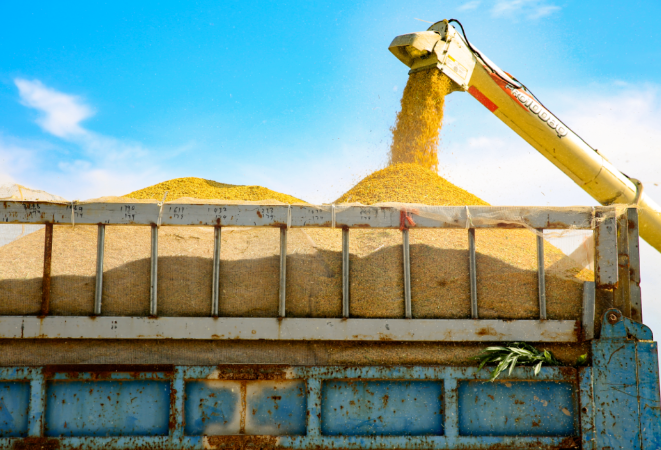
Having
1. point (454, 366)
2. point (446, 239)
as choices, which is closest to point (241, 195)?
point (446, 239)

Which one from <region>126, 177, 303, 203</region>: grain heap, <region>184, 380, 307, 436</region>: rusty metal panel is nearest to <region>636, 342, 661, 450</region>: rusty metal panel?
<region>184, 380, 307, 436</region>: rusty metal panel

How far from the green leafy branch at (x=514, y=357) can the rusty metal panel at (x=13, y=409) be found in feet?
8.18

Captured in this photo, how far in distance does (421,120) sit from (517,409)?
3362mm

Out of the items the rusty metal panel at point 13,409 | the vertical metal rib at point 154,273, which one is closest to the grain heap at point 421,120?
the vertical metal rib at point 154,273

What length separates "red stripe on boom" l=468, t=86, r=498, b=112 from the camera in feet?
16.7

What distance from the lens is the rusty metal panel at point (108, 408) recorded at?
2.65 m

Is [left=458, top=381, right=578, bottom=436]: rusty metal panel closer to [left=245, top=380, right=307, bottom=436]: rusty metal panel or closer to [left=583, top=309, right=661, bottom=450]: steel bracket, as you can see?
[left=583, top=309, right=661, bottom=450]: steel bracket

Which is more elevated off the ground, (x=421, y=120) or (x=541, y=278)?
(x=421, y=120)

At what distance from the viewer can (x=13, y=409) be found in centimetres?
265

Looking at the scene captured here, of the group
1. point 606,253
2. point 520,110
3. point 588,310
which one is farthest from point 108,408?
point 520,110

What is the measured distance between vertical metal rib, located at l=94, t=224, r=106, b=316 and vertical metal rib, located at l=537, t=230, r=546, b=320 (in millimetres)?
2495

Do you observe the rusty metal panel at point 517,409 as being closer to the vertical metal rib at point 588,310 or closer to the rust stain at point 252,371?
the vertical metal rib at point 588,310

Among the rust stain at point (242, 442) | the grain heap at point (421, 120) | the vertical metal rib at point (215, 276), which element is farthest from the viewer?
the grain heap at point (421, 120)

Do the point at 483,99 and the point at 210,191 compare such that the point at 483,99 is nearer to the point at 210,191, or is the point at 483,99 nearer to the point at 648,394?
the point at 210,191
